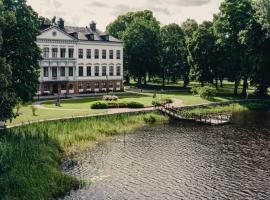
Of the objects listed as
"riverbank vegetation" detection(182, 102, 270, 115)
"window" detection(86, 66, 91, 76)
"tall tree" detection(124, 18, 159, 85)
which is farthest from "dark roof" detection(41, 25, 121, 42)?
"riverbank vegetation" detection(182, 102, 270, 115)

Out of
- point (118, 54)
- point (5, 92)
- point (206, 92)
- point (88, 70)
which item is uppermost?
point (118, 54)

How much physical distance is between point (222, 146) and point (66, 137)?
15.8m

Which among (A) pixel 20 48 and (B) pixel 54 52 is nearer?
(A) pixel 20 48

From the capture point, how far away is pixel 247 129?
4772 cm

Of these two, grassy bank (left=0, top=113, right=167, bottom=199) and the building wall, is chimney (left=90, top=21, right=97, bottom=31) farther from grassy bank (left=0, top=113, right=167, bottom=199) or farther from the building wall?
grassy bank (left=0, top=113, right=167, bottom=199)

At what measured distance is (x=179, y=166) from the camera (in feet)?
105

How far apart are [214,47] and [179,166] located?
50253mm

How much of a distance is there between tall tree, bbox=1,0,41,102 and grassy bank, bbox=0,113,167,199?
434 centimetres

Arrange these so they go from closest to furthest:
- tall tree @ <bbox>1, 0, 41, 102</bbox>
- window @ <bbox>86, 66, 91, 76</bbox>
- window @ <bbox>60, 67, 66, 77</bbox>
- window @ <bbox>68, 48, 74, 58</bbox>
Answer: tall tree @ <bbox>1, 0, 41, 102</bbox>, window @ <bbox>60, 67, 66, 77</bbox>, window @ <bbox>68, 48, 74, 58</bbox>, window @ <bbox>86, 66, 91, 76</bbox>

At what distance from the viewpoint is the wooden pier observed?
172 feet

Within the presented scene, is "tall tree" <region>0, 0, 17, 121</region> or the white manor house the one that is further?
the white manor house

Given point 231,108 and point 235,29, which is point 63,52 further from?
point 235,29

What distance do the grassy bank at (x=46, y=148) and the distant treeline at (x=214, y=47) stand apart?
28.6 metres

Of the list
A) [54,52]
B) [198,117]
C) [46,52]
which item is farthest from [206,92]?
[46,52]
